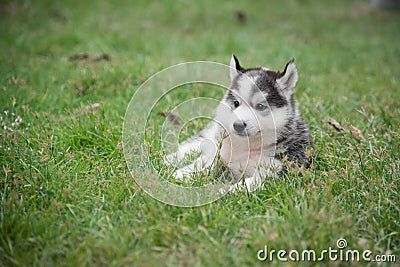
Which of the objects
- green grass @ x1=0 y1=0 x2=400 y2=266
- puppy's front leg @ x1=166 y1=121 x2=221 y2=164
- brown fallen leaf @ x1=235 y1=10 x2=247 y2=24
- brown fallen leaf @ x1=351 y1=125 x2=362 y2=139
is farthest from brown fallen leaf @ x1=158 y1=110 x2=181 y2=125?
brown fallen leaf @ x1=235 y1=10 x2=247 y2=24

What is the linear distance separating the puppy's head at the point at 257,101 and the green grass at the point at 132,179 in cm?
48

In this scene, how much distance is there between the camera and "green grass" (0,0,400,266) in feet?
8.06

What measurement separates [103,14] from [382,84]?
20.4 feet

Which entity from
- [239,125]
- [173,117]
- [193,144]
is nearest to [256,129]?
[239,125]

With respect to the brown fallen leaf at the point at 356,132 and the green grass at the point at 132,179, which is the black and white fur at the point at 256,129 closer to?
the green grass at the point at 132,179

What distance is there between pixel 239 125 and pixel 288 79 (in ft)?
2.10

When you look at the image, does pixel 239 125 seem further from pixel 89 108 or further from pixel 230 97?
pixel 89 108

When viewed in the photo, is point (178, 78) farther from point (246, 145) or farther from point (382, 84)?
point (382, 84)

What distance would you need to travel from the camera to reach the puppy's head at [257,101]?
315 cm

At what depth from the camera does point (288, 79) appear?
333 cm

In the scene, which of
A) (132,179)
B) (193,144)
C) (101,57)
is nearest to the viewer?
(132,179)

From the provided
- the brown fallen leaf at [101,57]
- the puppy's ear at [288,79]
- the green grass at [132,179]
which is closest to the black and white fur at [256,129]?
the puppy's ear at [288,79]

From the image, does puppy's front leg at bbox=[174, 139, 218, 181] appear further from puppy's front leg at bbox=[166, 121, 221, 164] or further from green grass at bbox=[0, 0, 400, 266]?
green grass at bbox=[0, 0, 400, 266]

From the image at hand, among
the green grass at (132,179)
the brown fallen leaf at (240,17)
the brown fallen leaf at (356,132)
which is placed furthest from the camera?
the brown fallen leaf at (240,17)
